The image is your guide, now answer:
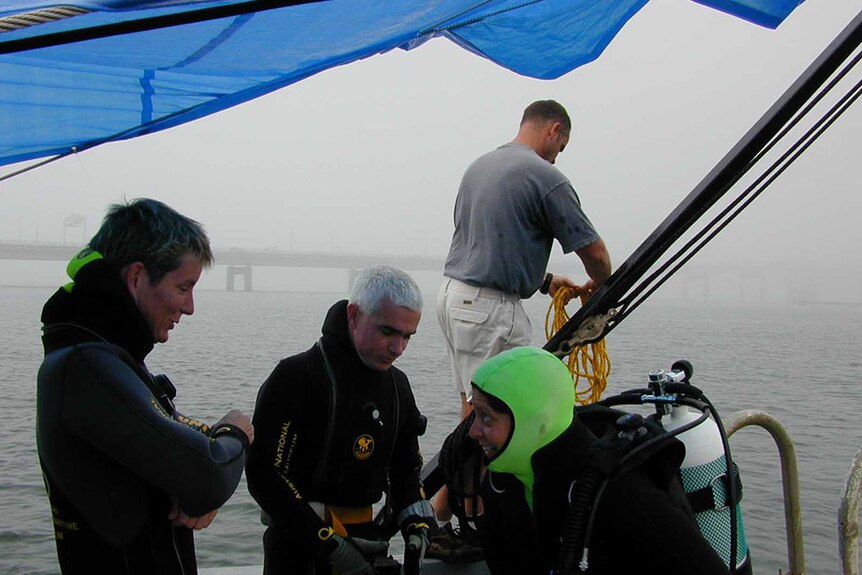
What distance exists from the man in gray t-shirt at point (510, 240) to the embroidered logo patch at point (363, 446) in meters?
1.17

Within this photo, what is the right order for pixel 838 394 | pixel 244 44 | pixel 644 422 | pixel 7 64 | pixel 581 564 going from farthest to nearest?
pixel 838 394 → pixel 244 44 → pixel 7 64 → pixel 644 422 → pixel 581 564

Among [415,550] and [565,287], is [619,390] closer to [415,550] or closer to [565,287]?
[565,287]

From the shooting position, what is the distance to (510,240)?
12.1 feet

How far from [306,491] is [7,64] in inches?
78.4

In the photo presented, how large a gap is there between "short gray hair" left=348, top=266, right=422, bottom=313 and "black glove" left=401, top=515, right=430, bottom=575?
791mm

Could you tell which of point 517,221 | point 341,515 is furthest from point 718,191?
point 341,515

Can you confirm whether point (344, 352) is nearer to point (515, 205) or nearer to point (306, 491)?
point (306, 491)

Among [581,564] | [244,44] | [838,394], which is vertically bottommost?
[838,394]

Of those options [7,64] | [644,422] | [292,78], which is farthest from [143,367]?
[292,78]

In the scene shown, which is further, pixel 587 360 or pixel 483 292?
pixel 587 360

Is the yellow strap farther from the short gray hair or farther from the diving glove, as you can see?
the short gray hair

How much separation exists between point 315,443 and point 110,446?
3.17 ft

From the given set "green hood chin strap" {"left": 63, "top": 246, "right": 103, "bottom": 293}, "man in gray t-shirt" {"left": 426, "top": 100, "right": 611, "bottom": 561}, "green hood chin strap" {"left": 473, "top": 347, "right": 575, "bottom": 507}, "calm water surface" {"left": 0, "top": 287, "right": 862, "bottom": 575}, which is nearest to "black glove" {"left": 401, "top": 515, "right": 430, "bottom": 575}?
"green hood chin strap" {"left": 473, "top": 347, "right": 575, "bottom": 507}

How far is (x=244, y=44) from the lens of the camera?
3193 mm
